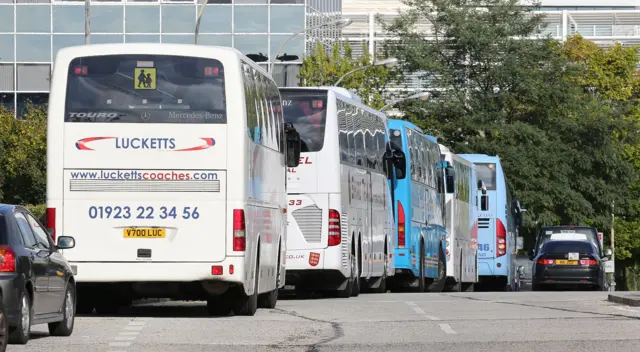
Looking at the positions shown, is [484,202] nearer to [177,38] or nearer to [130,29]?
[177,38]

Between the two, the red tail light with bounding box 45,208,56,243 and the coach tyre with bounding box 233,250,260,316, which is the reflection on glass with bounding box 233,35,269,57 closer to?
the coach tyre with bounding box 233,250,260,316

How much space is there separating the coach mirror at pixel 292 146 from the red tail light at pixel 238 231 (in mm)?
4783

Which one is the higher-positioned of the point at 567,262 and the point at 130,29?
the point at 130,29

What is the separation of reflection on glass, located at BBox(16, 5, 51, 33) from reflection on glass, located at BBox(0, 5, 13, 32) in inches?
10.8

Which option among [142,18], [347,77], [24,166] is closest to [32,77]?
[142,18]

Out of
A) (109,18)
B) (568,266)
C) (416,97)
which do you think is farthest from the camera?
(416,97)

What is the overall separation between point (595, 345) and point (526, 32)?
5272 centimetres

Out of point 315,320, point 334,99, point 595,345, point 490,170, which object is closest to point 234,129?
point 315,320

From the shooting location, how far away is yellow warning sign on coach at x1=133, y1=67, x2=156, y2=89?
19312 millimetres

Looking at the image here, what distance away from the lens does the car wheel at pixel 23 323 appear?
Result: 14.2 metres

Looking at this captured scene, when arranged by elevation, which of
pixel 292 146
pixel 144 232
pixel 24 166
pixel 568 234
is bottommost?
pixel 144 232

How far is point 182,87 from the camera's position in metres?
19.3

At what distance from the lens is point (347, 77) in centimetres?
6456

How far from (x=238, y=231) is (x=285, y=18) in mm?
46825
